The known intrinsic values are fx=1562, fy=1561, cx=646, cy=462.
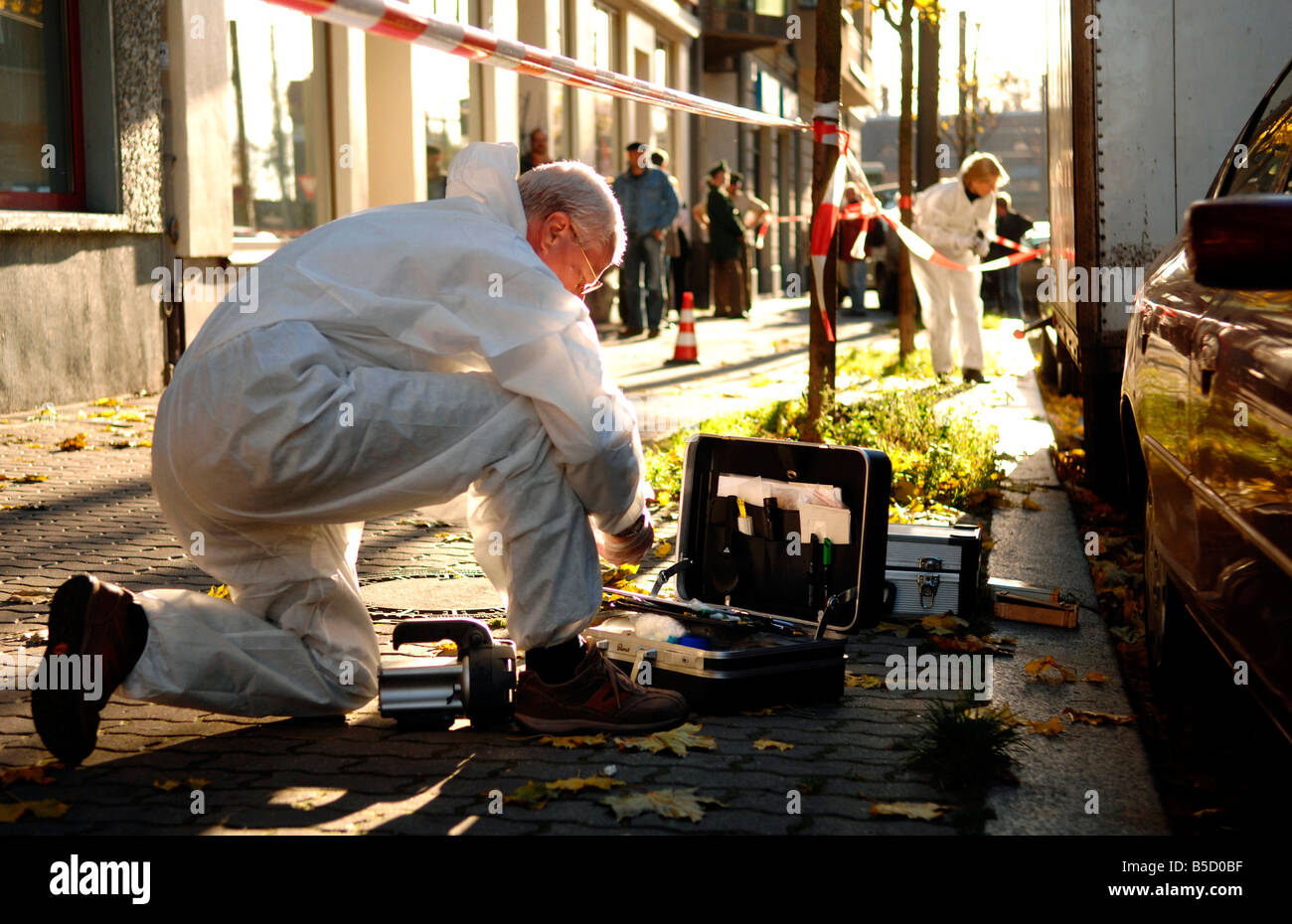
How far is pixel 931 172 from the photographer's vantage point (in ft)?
64.0

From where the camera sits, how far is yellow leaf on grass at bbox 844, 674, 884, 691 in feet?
14.2

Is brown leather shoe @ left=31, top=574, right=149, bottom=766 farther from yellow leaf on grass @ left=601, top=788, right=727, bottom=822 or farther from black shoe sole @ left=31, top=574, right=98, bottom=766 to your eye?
yellow leaf on grass @ left=601, top=788, right=727, bottom=822

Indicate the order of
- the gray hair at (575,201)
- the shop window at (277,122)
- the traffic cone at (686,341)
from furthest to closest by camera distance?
the traffic cone at (686,341), the shop window at (277,122), the gray hair at (575,201)

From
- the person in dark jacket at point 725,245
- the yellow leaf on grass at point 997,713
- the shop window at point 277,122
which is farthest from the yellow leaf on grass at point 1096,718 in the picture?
the person in dark jacket at point 725,245

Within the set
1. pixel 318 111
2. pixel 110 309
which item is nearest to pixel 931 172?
pixel 318 111

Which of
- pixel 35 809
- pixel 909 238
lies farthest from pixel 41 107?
pixel 35 809

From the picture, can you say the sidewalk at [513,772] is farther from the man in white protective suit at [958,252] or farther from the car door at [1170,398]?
the man in white protective suit at [958,252]

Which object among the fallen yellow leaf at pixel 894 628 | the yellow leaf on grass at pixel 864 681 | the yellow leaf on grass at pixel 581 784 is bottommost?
the fallen yellow leaf at pixel 894 628

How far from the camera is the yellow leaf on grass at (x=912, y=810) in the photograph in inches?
125

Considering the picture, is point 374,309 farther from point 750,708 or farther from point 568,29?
point 568,29

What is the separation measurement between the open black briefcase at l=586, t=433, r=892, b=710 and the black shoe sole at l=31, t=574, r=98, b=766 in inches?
55.6

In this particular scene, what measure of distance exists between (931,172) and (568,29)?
5.38 meters

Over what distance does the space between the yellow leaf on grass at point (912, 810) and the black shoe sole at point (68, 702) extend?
169 cm
